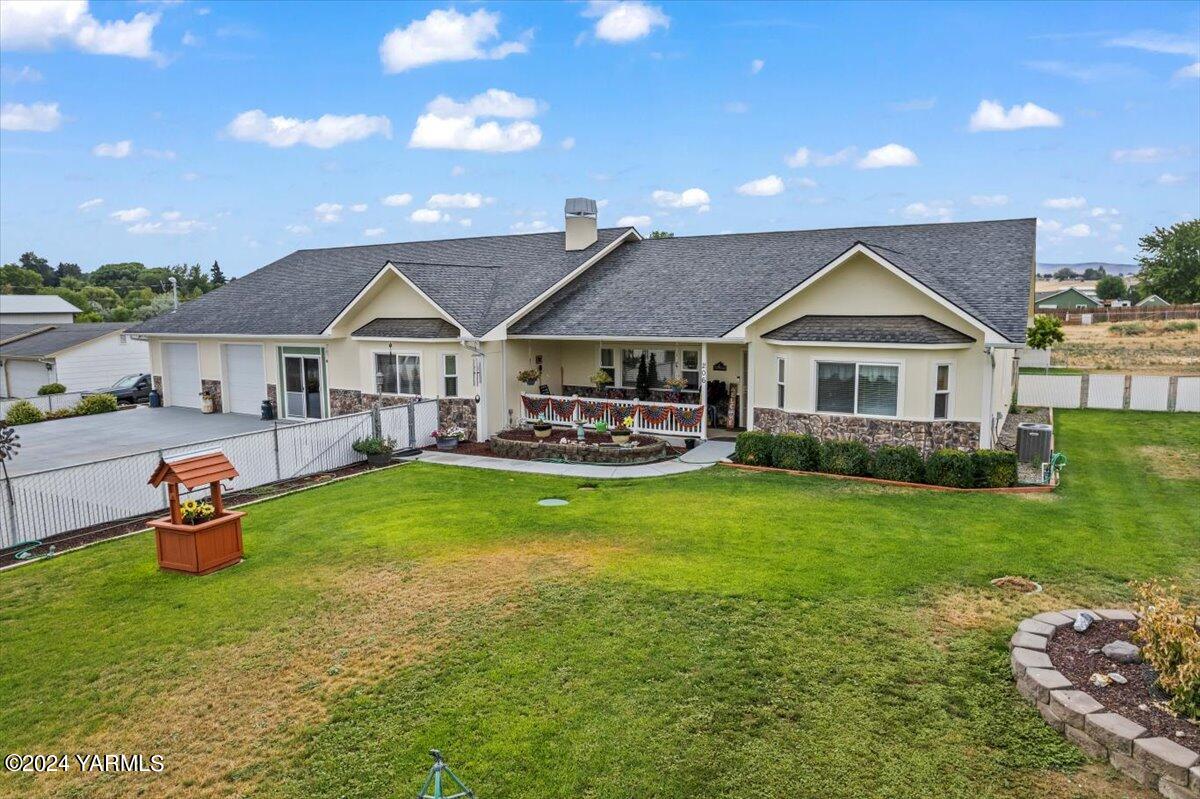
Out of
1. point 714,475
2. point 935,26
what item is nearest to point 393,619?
point 714,475

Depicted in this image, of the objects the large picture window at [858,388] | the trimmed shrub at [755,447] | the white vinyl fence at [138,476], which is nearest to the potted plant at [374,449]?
the white vinyl fence at [138,476]

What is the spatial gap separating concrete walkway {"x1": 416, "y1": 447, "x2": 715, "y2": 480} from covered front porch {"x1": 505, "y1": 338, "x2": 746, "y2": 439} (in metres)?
1.67

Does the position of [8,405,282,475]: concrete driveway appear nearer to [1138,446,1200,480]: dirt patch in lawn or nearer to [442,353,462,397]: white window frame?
[442,353,462,397]: white window frame

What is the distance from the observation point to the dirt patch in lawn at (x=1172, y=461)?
56.2 ft

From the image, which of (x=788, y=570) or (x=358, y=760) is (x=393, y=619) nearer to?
(x=358, y=760)

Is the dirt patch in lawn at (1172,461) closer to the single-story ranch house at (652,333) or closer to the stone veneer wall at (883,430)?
the single-story ranch house at (652,333)

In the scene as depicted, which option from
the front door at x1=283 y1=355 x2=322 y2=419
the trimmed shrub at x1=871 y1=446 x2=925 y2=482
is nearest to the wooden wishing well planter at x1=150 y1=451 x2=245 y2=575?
the trimmed shrub at x1=871 y1=446 x2=925 y2=482

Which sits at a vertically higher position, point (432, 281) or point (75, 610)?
point (432, 281)

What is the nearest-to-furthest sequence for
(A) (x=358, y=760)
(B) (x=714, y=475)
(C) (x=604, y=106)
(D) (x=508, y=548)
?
(A) (x=358, y=760)
(D) (x=508, y=548)
(B) (x=714, y=475)
(C) (x=604, y=106)

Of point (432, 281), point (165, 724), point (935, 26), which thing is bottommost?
point (165, 724)

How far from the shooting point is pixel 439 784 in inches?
199

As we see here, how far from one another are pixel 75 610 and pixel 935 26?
23.4m

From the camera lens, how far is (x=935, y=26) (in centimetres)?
2081

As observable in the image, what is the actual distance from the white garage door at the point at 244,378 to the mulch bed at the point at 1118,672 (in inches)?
979
